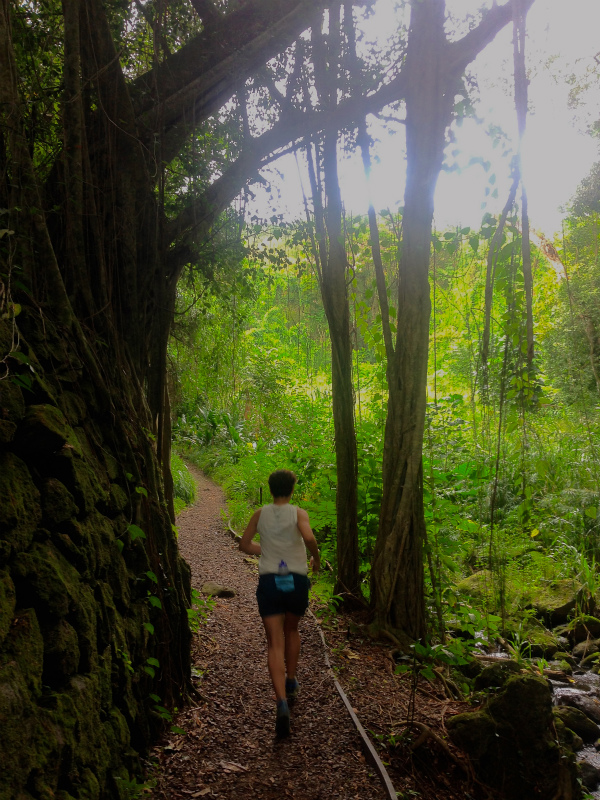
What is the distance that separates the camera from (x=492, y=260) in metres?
3.95

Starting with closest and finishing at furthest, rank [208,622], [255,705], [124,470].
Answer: [124,470], [255,705], [208,622]

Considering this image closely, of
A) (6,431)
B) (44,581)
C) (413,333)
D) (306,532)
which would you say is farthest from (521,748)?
(6,431)

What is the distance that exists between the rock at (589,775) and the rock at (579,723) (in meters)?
0.43

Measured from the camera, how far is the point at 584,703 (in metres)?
4.79

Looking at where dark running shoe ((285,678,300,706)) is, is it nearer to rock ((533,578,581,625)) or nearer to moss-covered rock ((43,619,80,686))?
moss-covered rock ((43,619,80,686))

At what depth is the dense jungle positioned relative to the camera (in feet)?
7.34

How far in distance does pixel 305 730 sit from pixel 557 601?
4443 mm

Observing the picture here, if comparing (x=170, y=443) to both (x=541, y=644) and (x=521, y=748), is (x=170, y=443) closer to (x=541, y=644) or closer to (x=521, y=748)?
(x=521, y=748)

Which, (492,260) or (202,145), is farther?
(202,145)

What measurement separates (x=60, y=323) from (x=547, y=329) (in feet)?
44.7

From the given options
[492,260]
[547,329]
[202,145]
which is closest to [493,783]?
[492,260]

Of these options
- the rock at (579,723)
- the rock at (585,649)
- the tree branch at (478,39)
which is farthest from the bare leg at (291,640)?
the tree branch at (478,39)

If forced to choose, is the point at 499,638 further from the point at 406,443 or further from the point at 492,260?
the point at 492,260

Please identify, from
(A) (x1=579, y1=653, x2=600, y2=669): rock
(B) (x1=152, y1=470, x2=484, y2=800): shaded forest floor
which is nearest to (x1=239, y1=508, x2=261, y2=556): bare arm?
(B) (x1=152, y1=470, x2=484, y2=800): shaded forest floor
